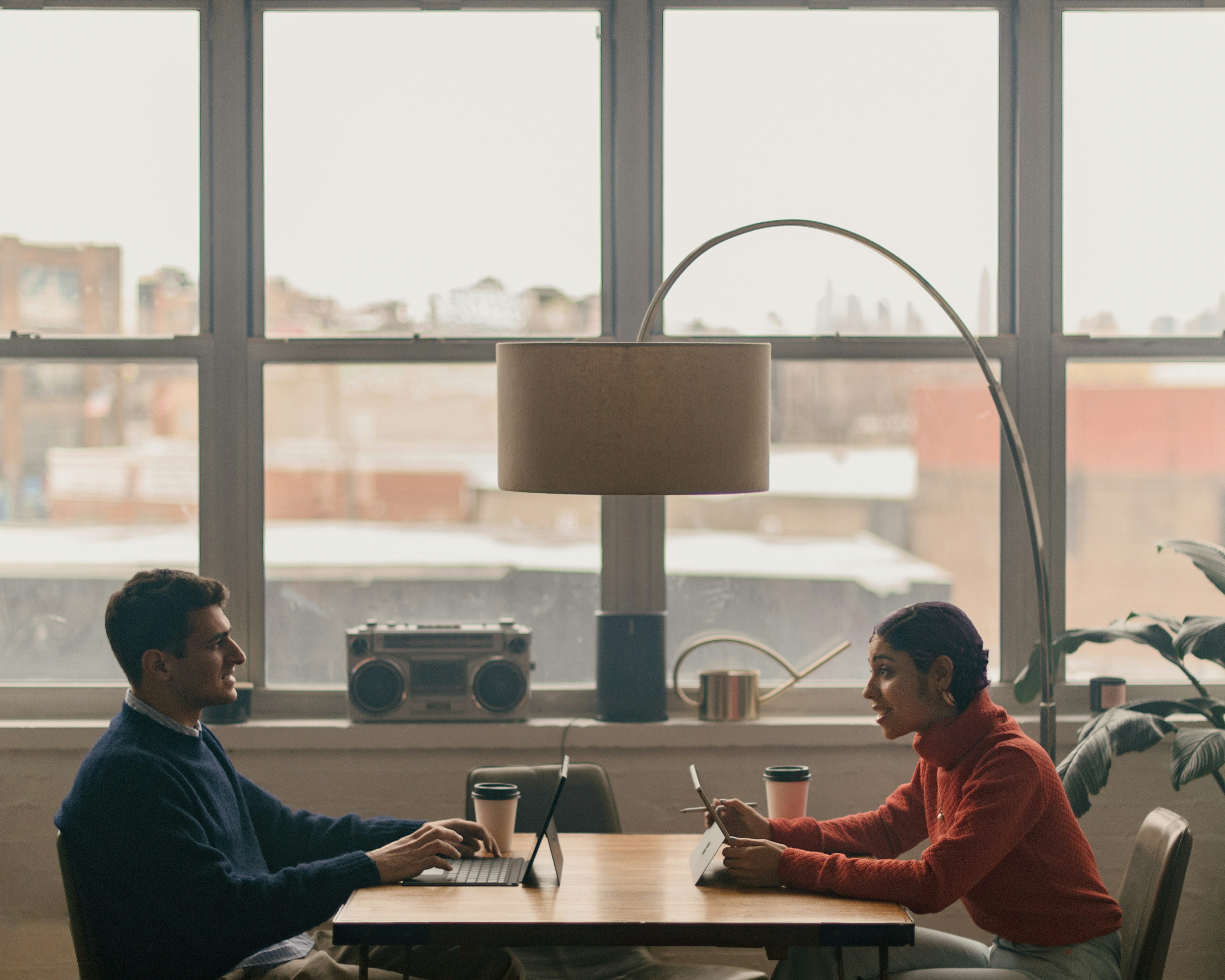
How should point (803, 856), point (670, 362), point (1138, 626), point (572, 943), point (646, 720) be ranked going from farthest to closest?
point (646, 720)
point (1138, 626)
point (803, 856)
point (572, 943)
point (670, 362)

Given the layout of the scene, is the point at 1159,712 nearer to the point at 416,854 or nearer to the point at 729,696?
the point at 729,696

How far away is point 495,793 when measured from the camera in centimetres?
220

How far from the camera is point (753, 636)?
325 cm

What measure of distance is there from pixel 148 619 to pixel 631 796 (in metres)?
1.44

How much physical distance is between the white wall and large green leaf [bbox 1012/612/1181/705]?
1.26 feet

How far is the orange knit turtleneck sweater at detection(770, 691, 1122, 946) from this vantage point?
1.93 metres

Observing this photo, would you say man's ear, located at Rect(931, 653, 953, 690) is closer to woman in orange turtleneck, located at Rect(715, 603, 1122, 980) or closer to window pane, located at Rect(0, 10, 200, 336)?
woman in orange turtleneck, located at Rect(715, 603, 1122, 980)

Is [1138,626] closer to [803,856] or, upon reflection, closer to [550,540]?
[803,856]

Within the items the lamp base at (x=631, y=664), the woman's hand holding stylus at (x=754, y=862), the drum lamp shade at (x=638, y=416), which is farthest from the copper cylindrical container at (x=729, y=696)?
the drum lamp shade at (x=638, y=416)

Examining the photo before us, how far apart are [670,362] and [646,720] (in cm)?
160

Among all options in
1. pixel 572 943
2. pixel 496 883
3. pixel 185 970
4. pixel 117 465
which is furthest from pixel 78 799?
pixel 117 465

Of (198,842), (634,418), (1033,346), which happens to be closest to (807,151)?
(1033,346)

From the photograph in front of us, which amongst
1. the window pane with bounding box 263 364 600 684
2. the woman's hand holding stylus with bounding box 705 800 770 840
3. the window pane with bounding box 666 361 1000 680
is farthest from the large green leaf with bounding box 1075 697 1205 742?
the window pane with bounding box 263 364 600 684

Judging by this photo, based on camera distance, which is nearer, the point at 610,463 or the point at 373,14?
the point at 610,463
